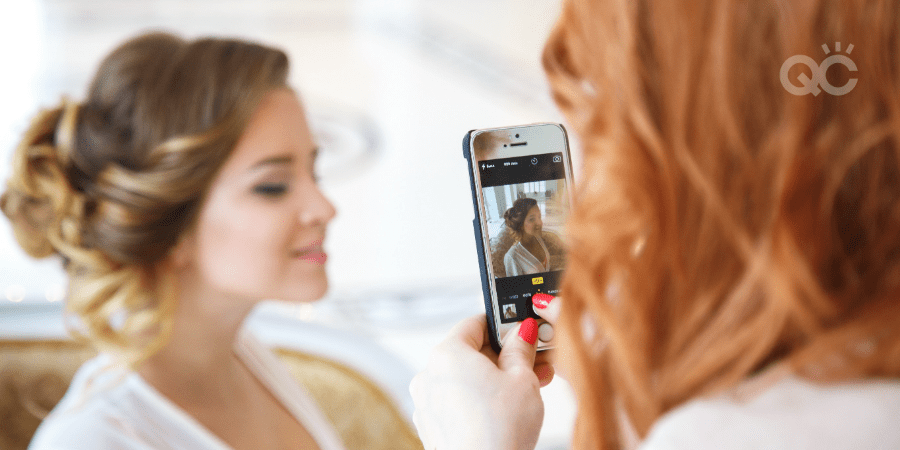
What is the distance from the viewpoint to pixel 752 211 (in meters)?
0.25

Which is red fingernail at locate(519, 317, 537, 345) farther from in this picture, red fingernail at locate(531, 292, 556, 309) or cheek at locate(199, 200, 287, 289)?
cheek at locate(199, 200, 287, 289)

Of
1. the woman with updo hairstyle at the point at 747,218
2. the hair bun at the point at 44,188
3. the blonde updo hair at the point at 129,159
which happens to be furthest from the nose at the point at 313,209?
the woman with updo hairstyle at the point at 747,218

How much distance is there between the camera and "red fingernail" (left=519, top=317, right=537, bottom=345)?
482 millimetres

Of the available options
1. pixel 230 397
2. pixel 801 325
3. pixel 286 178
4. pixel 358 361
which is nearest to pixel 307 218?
pixel 286 178

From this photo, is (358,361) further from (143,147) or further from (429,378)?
(429,378)

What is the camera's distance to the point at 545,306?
1.67 ft

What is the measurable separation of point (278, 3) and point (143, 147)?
27.8 inches

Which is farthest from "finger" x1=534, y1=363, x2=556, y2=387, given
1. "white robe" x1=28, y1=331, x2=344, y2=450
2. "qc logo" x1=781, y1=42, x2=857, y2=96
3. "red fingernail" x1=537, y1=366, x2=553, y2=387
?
"white robe" x1=28, y1=331, x2=344, y2=450

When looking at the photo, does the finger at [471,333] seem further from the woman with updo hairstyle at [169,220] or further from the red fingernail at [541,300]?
the woman with updo hairstyle at [169,220]

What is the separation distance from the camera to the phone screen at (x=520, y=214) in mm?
516

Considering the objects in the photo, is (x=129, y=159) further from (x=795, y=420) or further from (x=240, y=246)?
(x=795, y=420)

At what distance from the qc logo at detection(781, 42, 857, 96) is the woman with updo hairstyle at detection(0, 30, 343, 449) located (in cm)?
59

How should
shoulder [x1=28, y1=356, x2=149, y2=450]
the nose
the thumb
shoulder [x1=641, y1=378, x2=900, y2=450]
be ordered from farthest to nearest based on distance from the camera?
the nose
shoulder [x1=28, y1=356, x2=149, y2=450]
the thumb
shoulder [x1=641, y1=378, x2=900, y2=450]

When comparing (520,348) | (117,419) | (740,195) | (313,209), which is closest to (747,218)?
(740,195)
